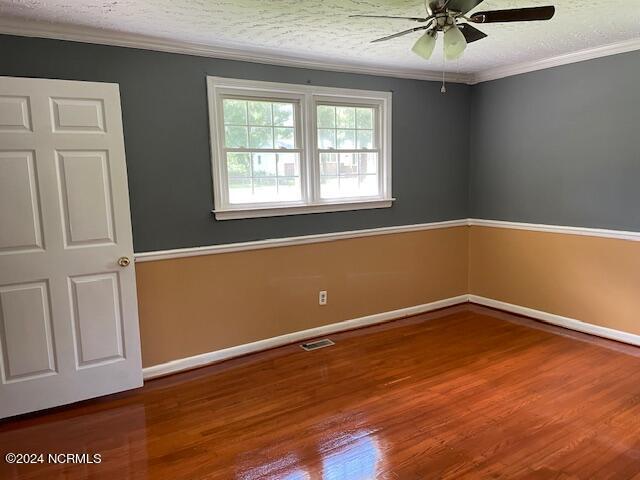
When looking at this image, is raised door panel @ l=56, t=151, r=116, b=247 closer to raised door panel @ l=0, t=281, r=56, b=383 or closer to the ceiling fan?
raised door panel @ l=0, t=281, r=56, b=383

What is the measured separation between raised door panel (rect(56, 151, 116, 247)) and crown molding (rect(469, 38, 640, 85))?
12.0ft

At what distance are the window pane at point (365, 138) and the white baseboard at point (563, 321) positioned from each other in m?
2.13

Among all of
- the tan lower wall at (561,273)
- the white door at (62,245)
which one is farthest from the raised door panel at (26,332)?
the tan lower wall at (561,273)

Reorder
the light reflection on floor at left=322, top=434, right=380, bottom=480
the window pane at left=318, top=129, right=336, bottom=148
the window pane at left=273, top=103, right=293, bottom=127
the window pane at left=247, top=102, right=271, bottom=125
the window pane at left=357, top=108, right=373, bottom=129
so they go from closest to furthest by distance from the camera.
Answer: the light reflection on floor at left=322, top=434, right=380, bottom=480 → the window pane at left=247, top=102, right=271, bottom=125 → the window pane at left=273, top=103, right=293, bottom=127 → the window pane at left=318, top=129, right=336, bottom=148 → the window pane at left=357, top=108, right=373, bottom=129

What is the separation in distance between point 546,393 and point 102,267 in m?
3.01

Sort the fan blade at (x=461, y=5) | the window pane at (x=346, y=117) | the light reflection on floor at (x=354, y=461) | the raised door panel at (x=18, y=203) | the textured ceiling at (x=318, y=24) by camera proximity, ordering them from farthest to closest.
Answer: the window pane at (x=346, y=117) < the raised door panel at (x=18, y=203) < the textured ceiling at (x=318, y=24) < the light reflection on floor at (x=354, y=461) < the fan blade at (x=461, y=5)

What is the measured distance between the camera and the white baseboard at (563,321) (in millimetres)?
3795

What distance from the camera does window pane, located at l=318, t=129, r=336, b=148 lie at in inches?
157

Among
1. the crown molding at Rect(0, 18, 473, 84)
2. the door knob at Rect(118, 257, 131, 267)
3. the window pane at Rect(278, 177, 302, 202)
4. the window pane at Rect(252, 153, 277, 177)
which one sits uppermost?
the crown molding at Rect(0, 18, 473, 84)

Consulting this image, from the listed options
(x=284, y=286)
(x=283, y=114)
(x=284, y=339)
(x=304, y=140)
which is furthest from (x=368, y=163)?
(x=284, y=339)

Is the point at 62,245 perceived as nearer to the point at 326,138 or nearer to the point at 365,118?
the point at 326,138

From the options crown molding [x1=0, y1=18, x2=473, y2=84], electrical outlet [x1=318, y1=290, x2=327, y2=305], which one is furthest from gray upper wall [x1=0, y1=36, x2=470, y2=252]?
electrical outlet [x1=318, y1=290, x2=327, y2=305]

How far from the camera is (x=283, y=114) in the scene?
380cm

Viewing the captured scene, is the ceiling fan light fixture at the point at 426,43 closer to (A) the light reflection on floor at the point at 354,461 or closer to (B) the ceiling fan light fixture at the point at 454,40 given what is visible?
(B) the ceiling fan light fixture at the point at 454,40
